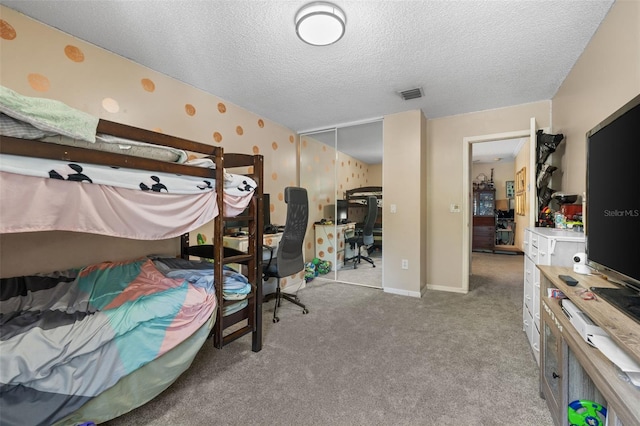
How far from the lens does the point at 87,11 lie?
1648mm

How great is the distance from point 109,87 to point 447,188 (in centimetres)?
378

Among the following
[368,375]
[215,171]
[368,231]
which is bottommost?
[368,375]

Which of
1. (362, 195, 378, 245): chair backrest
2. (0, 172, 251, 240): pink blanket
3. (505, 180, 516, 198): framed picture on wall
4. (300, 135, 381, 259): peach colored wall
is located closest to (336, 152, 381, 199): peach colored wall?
(300, 135, 381, 259): peach colored wall

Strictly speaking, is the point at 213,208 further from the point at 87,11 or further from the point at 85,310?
the point at 87,11

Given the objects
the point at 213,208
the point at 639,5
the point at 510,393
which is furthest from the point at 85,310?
the point at 639,5

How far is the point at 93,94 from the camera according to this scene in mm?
1970

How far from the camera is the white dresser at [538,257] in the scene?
1.61 metres

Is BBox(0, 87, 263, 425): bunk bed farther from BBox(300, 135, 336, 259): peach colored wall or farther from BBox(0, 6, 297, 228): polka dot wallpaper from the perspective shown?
BBox(300, 135, 336, 259): peach colored wall

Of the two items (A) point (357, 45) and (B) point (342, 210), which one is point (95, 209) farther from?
(B) point (342, 210)

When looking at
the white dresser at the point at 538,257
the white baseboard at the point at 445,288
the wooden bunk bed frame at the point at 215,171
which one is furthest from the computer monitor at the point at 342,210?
the white dresser at the point at 538,257

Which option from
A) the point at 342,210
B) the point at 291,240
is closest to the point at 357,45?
the point at 291,240

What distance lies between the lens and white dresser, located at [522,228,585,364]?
1.61 meters

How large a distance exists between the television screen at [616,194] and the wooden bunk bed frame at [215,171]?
191 centimetres

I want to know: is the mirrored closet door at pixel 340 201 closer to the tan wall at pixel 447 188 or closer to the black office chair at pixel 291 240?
the tan wall at pixel 447 188
